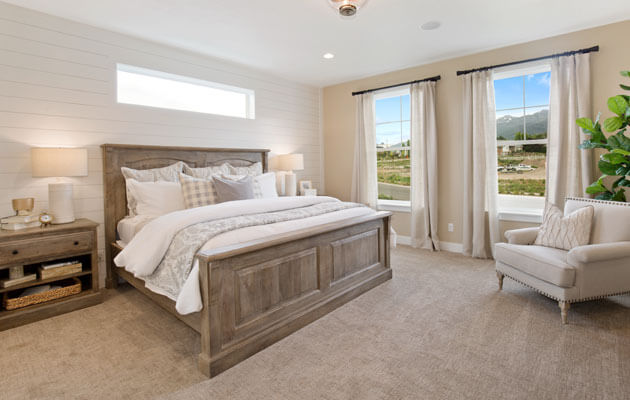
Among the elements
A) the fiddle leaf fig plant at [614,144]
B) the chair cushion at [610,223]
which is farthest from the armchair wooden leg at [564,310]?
the fiddle leaf fig plant at [614,144]

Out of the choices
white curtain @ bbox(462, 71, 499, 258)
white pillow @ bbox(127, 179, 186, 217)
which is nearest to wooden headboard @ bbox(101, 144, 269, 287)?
white pillow @ bbox(127, 179, 186, 217)

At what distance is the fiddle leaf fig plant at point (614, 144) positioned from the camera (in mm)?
2967

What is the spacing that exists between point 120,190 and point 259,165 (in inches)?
70.1

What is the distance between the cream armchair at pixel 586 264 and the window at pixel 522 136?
3.99 feet

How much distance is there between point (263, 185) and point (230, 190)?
75 centimetres

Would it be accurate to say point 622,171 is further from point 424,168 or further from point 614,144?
point 424,168

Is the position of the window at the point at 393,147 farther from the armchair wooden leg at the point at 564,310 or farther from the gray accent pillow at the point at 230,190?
the armchair wooden leg at the point at 564,310

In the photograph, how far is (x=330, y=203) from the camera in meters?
3.50

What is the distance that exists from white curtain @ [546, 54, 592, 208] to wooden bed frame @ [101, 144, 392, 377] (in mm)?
2024

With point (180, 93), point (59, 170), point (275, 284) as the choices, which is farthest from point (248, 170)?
point (275, 284)

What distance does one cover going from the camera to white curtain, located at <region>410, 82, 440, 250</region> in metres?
4.59

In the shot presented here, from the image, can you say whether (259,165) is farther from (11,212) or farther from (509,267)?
(509,267)

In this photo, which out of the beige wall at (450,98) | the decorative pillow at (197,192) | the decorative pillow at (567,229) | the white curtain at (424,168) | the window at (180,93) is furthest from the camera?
the white curtain at (424,168)

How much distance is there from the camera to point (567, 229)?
9.40ft
